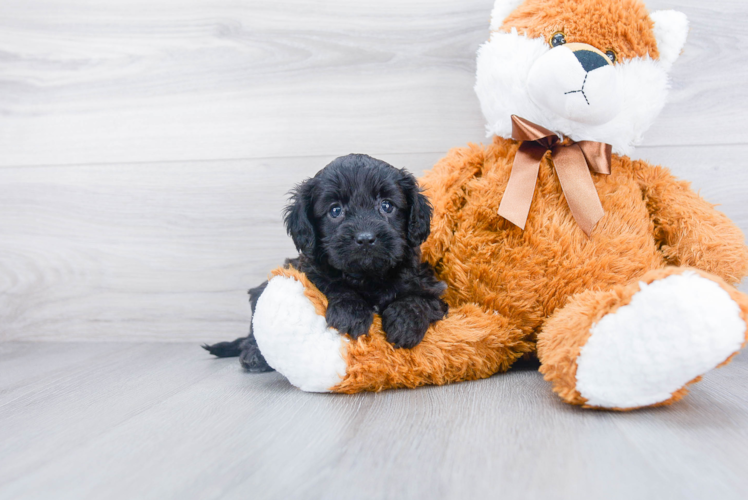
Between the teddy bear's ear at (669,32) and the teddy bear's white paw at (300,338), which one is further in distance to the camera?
the teddy bear's ear at (669,32)

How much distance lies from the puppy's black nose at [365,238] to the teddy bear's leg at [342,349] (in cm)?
15

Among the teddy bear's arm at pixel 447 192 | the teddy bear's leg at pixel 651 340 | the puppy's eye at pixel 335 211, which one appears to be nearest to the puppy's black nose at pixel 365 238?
the puppy's eye at pixel 335 211

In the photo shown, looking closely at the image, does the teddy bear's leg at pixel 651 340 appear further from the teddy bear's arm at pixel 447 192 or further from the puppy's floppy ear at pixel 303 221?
the puppy's floppy ear at pixel 303 221

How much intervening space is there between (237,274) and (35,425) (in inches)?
31.7

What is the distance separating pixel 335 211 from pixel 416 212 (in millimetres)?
188

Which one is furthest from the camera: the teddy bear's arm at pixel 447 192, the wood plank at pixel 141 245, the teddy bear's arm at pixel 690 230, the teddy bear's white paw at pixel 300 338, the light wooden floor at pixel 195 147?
the wood plank at pixel 141 245

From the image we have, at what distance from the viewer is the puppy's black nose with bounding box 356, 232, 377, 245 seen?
1.06 metres

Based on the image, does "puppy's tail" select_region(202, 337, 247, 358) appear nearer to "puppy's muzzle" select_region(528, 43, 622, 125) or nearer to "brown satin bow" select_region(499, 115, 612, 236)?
"brown satin bow" select_region(499, 115, 612, 236)

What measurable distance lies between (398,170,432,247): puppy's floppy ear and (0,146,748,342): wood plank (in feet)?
1.53

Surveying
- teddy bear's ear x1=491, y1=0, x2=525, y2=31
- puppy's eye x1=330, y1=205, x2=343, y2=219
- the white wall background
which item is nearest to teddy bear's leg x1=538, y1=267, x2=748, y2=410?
puppy's eye x1=330, y1=205, x2=343, y2=219

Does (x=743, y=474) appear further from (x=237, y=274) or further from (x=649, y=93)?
(x=237, y=274)

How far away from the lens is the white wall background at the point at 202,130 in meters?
1.63

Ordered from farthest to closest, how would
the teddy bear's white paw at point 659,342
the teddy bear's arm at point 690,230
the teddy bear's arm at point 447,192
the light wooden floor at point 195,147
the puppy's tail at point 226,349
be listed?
1. the puppy's tail at point 226,349
2. the light wooden floor at point 195,147
3. the teddy bear's arm at point 447,192
4. the teddy bear's arm at point 690,230
5. the teddy bear's white paw at point 659,342

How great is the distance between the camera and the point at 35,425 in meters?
1.04
